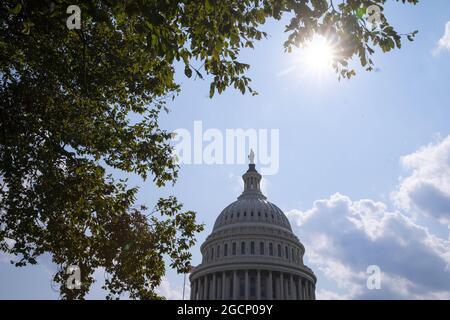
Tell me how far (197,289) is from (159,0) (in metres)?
93.3

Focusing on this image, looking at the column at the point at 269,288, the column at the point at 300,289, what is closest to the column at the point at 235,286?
the column at the point at 269,288

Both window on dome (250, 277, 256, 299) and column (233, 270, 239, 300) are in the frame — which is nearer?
window on dome (250, 277, 256, 299)

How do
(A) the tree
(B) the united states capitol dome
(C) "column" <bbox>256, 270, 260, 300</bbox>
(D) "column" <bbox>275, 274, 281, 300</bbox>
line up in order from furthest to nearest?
(B) the united states capitol dome, (D) "column" <bbox>275, 274, 281, 300</bbox>, (C) "column" <bbox>256, 270, 260, 300</bbox>, (A) the tree

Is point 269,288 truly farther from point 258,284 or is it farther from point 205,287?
point 205,287

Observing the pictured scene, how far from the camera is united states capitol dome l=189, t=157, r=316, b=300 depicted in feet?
289

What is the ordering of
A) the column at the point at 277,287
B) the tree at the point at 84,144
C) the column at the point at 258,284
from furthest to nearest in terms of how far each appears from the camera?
the column at the point at 277,287, the column at the point at 258,284, the tree at the point at 84,144

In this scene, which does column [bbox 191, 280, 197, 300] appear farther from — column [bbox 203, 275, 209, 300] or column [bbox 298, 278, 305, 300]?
column [bbox 298, 278, 305, 300]

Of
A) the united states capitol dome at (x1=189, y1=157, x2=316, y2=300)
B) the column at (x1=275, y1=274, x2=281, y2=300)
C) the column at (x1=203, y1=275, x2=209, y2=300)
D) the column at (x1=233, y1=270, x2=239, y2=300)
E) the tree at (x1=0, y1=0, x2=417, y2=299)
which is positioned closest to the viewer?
the tree at (x1=0, y1=0, x2=417, y2=299)

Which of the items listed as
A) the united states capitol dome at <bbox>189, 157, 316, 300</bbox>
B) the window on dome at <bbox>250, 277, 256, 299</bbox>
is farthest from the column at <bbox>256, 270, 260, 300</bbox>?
the window on dome at <bbox>250, 277, 256, 299</bbox>

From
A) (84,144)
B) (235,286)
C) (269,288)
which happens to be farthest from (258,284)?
(84,144)

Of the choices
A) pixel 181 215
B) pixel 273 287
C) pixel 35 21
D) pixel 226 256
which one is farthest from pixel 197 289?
pixel 35 21

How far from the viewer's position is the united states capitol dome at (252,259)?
8800 centimetres

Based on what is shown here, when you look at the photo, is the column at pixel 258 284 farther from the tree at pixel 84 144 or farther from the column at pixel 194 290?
the tree at pixel 84 144
